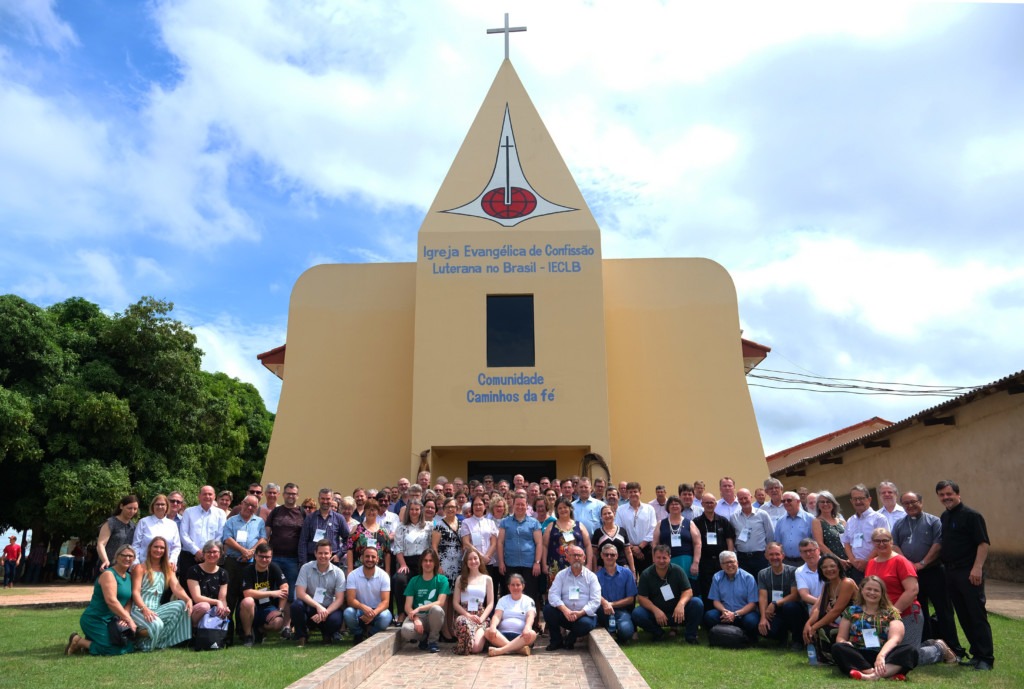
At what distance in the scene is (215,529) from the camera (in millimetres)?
8664

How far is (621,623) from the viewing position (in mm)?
7844

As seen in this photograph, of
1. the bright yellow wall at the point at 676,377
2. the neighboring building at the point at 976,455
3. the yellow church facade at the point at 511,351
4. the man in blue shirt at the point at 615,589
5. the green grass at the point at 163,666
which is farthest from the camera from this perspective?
the bright yellow wall at the point at 676,377

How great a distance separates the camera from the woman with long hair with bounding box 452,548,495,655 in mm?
7547

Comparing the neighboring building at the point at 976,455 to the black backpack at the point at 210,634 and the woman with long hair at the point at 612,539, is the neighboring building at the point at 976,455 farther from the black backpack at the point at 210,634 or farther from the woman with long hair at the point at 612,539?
the black backpack at the point at 210,634

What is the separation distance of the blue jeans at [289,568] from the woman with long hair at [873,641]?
5.54m

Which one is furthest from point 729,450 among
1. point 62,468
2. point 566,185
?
point 62,468

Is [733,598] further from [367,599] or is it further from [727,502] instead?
[367,599]

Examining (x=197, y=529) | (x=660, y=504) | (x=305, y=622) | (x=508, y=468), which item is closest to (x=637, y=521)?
(x=660, y=504)

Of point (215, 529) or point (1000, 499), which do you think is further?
point (1000, 499)

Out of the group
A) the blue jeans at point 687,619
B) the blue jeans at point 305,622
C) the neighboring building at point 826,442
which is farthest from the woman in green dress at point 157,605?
the neighboring building at point 826,442

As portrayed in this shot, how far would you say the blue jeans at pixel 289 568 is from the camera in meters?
8.52

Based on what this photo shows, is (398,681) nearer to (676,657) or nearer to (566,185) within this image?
(676,657)

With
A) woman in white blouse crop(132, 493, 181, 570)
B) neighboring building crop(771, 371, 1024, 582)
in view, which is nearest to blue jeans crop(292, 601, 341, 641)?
woman in white blouse crop(132, 493, 181, 570)

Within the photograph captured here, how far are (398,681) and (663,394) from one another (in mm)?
10622
